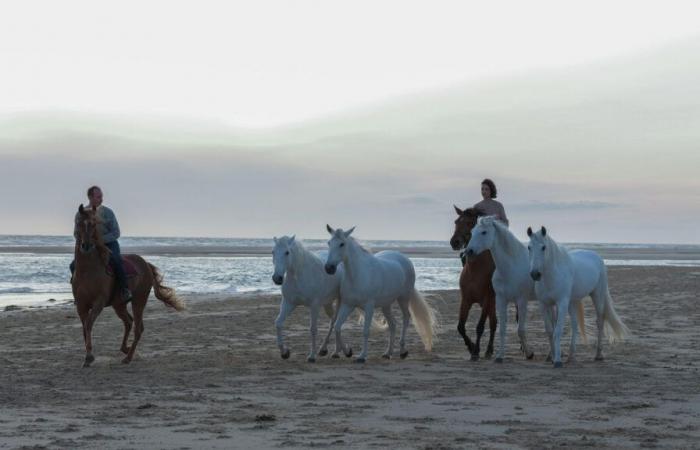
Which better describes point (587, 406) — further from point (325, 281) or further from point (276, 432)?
point (325, 281)

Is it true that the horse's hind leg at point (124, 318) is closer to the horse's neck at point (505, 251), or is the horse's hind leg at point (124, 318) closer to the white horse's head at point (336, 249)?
the white horse's head at point (336, 249)

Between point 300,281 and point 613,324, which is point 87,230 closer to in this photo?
point 300,281

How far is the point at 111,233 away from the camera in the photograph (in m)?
12.5

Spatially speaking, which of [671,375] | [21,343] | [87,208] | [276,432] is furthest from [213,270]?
[276,432]

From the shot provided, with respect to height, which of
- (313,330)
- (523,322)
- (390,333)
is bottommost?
(390,333)

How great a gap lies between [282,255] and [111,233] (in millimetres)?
2261

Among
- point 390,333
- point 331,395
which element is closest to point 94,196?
point 390,333

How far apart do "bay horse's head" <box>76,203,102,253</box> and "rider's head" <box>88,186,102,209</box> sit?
34 centimetres

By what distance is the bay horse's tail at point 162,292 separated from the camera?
1338 centimetres

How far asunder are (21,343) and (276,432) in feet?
27.3

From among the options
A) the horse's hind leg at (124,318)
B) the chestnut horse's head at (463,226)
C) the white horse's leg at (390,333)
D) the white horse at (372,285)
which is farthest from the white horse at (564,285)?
the horse's hind leg at (124,318)

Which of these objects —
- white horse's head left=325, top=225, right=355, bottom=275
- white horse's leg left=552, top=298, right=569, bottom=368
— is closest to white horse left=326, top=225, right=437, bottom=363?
white horse's head left=325, top=225, right=355, bottom=275

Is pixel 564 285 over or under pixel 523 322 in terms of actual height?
over

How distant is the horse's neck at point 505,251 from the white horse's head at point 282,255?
→ 96.8 inches
